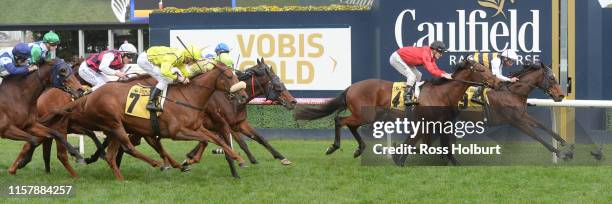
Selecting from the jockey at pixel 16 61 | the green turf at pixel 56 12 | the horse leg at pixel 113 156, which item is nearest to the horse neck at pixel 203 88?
the horse leg at pixel 113 156

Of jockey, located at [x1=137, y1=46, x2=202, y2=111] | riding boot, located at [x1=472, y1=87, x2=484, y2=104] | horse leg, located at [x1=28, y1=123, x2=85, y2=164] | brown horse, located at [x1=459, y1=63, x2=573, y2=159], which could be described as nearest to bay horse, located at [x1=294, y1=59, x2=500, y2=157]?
brown horse, located at [x1=459, y1=63, x2=573, y2=159]

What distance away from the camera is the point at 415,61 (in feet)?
34.2

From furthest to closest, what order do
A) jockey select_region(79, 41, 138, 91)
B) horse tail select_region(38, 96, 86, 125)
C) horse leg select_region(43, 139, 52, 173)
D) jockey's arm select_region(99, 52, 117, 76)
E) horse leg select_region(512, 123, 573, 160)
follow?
jockey select_region(79, 41, 138, 91) < jockey's arm select_region(99, 52, 117, 76) < horse leg select_region(512, 123, 573, 160) < horse leg select_region(43, 139, 52, 173) < horse tail select_region(38, 96, 86, 125)

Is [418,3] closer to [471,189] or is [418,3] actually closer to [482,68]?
[482,68]

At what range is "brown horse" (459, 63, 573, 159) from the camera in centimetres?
976

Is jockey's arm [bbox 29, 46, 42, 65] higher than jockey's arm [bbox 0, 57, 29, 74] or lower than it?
higher

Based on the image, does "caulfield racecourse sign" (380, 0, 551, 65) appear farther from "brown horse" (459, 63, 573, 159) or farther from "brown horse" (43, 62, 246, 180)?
"brown horse" (43, 62, 246, 180)

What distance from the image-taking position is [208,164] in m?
10.3

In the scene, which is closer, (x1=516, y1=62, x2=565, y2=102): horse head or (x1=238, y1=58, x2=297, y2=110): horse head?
(x1=238, y1=58, x2=297, y2=110): horse head

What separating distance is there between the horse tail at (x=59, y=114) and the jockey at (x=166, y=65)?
0.75m

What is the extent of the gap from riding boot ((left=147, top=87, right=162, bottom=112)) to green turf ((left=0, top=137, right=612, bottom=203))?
26.7 inches

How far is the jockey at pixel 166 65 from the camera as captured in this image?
28.5 ft

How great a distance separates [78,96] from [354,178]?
8.86 ft

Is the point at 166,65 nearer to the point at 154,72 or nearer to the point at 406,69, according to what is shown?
the point at 154,72
